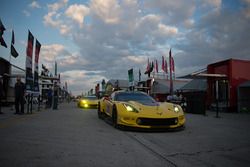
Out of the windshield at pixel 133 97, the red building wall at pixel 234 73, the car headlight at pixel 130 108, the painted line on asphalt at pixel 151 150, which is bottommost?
the painted line on asphalt at pixel 151 150

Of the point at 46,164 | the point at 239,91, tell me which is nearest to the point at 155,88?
the point at 239,91

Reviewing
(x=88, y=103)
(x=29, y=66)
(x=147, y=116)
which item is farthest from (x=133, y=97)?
(x=88, y=103)

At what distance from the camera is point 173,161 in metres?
3.72

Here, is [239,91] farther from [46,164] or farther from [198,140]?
[46,164]

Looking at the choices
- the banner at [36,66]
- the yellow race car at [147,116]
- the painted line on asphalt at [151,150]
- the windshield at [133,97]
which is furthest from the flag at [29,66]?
the painted line on asphalt at [151,150]

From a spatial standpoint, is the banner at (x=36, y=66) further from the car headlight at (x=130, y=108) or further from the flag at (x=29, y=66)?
the car headlight at (x=130, y=108)

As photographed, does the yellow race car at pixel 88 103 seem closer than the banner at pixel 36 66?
No

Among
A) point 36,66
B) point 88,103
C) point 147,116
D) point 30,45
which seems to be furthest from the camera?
point 88,103

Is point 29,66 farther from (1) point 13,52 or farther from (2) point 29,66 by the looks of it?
(1) point 13,52

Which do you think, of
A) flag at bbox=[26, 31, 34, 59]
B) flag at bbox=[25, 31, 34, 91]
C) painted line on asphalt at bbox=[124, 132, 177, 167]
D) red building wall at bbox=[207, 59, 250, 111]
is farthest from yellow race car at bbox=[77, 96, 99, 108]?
painted line on asphalt at bbox=[124, 132, 177, 167]

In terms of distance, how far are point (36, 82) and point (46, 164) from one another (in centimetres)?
1234

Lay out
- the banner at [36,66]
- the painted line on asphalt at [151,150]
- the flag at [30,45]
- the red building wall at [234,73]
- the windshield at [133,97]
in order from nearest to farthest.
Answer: the painted line on asphalt at [151,150], the windshield at [133,97], the flag at [30,45], the banner at [36,66], the red building wall at [234,73]

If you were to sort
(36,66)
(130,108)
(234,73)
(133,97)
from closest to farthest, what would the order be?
(130,108) → (133,97) → (36,66) → (234,73)

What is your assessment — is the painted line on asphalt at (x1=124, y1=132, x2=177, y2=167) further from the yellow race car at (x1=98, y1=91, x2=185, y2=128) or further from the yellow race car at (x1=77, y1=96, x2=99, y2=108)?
the yellow race car at (x1=77, y1=96, x2=99, y2=108)
